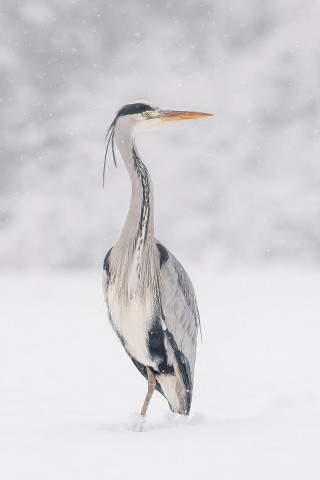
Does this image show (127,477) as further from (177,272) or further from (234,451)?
(177,272)

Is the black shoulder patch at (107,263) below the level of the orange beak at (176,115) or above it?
below

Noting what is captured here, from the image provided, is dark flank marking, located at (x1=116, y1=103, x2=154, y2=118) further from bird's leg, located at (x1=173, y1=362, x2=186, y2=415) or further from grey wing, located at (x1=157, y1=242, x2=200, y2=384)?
bird's leg, located at (x1=173, y1=362, x2=186, y2=415)

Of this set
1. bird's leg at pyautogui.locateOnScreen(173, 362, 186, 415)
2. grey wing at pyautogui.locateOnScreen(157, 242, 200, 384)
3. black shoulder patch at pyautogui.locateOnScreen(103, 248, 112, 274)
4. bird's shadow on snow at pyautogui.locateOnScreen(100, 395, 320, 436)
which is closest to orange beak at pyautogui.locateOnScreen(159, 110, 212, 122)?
grey wing at pyautogui.locateOnScreen(157, 242, 200, 384)

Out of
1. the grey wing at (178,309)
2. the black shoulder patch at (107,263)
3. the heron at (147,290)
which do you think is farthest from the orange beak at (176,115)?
the black shoulder patch at (107,263)

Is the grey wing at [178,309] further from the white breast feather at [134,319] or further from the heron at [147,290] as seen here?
the white breast feather at [134,319]

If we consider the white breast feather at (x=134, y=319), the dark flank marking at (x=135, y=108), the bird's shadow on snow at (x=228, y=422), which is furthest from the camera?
the dark flank marking at (x=135, y=108)

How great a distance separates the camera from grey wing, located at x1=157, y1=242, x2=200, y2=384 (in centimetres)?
597

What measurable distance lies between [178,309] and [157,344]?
30 cm

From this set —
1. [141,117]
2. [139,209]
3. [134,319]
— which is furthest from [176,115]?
[134,319]

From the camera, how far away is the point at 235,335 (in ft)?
50.7

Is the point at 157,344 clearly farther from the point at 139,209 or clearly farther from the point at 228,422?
the point at 139,209

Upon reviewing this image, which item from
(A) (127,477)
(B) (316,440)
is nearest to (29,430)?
(A) (127,477)

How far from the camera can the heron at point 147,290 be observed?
19.3 feet

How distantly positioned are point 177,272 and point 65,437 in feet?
5.30
